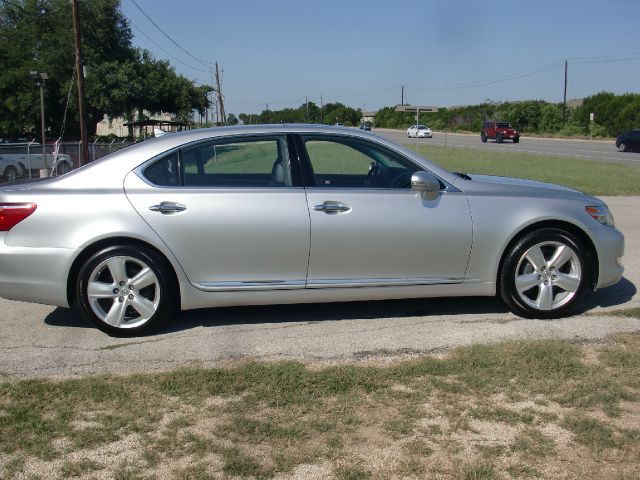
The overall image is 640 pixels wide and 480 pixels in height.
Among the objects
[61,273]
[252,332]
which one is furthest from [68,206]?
[252,332]

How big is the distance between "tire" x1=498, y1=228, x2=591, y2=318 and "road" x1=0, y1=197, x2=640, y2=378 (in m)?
0.14

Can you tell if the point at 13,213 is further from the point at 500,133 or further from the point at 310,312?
the point at 500,133

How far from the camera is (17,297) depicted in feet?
17.1

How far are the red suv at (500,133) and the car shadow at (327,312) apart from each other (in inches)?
1885

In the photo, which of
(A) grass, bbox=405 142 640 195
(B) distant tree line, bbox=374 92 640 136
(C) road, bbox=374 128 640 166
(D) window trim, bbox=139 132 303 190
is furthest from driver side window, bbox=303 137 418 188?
(B) distant tree line, bbox=374 92 640 136

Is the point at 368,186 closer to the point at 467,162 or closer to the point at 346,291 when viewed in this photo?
the point at 346,291

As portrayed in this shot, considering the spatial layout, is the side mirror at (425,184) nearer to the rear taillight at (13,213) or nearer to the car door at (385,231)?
the car door at (385,231)

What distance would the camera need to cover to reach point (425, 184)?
5246 millimetres

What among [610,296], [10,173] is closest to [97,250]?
[610,296]

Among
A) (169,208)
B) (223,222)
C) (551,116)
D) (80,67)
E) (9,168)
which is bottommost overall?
(9,168)

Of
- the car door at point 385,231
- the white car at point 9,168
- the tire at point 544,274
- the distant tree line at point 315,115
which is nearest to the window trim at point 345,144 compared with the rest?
the car door at point 385,231

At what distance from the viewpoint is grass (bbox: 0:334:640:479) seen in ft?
10.7

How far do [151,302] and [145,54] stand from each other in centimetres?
5864

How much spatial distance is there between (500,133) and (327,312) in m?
49.1
